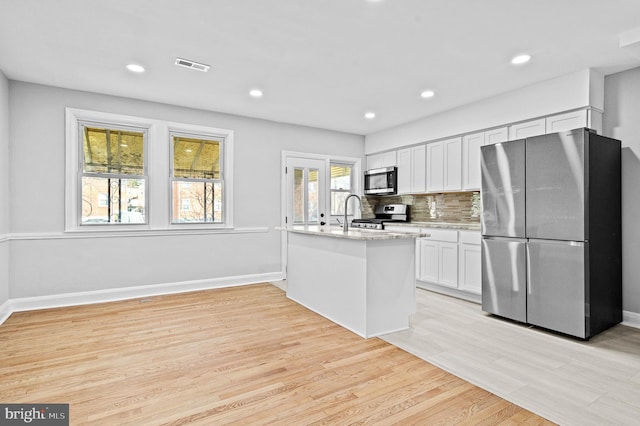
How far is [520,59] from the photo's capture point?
3.28 m

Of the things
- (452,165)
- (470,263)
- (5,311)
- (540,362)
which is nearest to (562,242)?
(540,362)

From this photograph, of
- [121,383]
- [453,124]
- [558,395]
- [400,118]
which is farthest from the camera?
[400,118]

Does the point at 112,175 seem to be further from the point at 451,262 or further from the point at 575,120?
the point at 575,120

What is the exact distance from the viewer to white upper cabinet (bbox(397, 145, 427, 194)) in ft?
17.9

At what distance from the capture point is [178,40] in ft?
9.71

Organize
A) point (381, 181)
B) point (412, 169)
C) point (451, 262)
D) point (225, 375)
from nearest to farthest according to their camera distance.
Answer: point (225, 375) < point (451, 262) < point (412, 169) < point (381, 181)

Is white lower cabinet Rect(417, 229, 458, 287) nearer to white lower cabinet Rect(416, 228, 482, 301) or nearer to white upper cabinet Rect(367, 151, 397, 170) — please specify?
white lower cabinet Rect(416, 228, 482, 301)

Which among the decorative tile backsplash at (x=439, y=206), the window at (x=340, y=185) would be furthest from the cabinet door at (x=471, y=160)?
the window at (x=340, y=185)

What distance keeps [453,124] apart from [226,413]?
177 inches

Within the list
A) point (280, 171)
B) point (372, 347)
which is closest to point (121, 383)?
point (372, 347)

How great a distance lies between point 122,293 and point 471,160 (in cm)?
493

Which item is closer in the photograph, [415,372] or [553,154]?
[415,372]

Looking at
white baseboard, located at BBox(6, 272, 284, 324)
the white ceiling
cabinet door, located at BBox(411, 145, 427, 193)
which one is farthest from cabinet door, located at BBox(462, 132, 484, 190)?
white baseboard, located at BBox(6, 272, 284, 324)

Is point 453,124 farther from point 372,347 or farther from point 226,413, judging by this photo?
point 226,413
